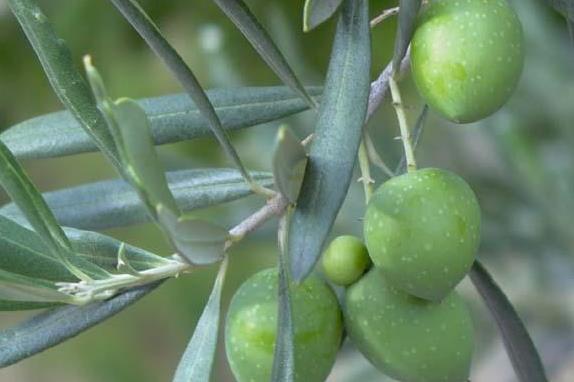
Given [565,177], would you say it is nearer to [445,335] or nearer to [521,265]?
[521,265]

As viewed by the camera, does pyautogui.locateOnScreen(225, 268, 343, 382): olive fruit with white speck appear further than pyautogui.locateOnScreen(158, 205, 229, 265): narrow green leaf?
Yes

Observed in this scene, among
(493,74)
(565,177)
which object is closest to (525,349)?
(493,74)

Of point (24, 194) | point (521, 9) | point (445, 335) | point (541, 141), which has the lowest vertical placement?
point (541, 141)

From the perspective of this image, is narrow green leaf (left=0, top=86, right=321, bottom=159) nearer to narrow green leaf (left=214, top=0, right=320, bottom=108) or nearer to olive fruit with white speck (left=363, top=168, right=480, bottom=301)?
narrow green leaf (left=214, top=0, right=320, bottom=108)

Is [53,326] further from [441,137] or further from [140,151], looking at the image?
[441,137]

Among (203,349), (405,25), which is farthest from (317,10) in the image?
(203,349)

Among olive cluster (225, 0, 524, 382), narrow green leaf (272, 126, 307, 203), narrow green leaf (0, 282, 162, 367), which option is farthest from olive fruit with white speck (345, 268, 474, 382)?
narrow green leaf (0, 282, 162, 367)
